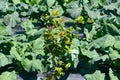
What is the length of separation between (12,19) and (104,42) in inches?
46.3

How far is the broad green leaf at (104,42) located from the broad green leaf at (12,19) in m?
1.00

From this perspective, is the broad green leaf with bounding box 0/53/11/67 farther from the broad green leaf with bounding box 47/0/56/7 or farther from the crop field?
the broad green leaf with bounding box 47/0/56/7

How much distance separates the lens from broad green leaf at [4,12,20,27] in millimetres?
4043

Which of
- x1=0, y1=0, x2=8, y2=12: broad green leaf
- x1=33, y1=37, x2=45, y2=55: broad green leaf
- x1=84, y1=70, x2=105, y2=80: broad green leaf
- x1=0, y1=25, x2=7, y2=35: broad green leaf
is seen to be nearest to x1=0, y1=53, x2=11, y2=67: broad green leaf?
x1=33, y1=37, x2=45, y2=55: broad green leaf

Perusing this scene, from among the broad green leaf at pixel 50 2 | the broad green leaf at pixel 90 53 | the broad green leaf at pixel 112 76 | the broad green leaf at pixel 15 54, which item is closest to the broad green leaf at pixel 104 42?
the broad green leaf at pixel 90 53

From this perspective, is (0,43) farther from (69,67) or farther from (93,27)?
(93,27)

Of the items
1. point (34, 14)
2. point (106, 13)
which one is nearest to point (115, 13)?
point (106, 13)

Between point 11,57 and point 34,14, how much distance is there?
47.1 inches

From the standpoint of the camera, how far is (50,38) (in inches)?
120

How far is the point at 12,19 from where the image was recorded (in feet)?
13.5

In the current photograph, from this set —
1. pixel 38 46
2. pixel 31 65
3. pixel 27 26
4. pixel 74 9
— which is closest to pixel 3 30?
pixel 27 26

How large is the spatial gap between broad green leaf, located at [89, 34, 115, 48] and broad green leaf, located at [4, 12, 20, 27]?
1.00 m

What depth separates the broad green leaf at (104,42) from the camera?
336cm

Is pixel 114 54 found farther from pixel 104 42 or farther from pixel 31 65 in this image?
pixel 31 65
